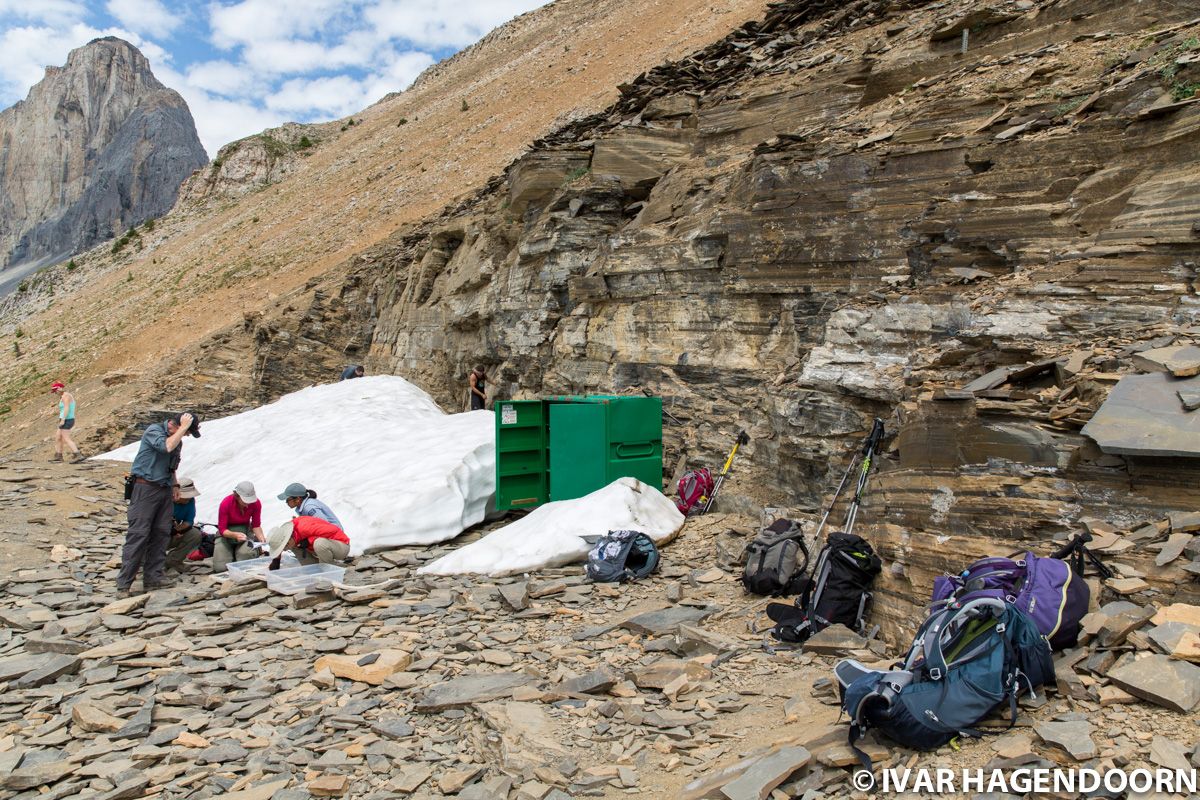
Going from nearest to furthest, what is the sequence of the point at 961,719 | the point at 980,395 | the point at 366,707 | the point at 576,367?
the point at 961,719, the point at 366,707, the point at 980,395, the point at 576,367

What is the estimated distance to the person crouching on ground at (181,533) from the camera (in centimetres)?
810

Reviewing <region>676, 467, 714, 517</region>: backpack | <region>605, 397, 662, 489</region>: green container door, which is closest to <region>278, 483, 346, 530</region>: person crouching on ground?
<region>605, 397, 662, 489</region>: green container door

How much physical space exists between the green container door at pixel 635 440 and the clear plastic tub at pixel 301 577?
10.9ft

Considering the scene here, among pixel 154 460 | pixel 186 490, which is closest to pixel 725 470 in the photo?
pixel 154 460

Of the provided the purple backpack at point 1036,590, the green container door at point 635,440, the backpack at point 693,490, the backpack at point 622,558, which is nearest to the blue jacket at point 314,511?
the backpack at point 622,558

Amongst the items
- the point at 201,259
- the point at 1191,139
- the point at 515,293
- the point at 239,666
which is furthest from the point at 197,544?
the point at 201,259

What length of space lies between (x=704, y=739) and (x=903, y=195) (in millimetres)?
6079

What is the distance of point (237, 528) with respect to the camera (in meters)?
8.43

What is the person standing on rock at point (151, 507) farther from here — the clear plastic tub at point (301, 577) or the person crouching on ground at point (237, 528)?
the clear plastic tub at point (301, 577)

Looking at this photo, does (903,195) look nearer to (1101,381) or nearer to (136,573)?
(1101,381)

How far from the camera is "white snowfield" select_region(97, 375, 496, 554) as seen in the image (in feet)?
29.6

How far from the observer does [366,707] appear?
4598 mm

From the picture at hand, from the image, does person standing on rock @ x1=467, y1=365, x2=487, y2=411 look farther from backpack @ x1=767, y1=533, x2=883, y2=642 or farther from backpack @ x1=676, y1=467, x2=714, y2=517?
backpack @ x1=767, y1=533, x2=883, y2=642

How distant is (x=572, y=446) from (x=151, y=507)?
455 centimetres
